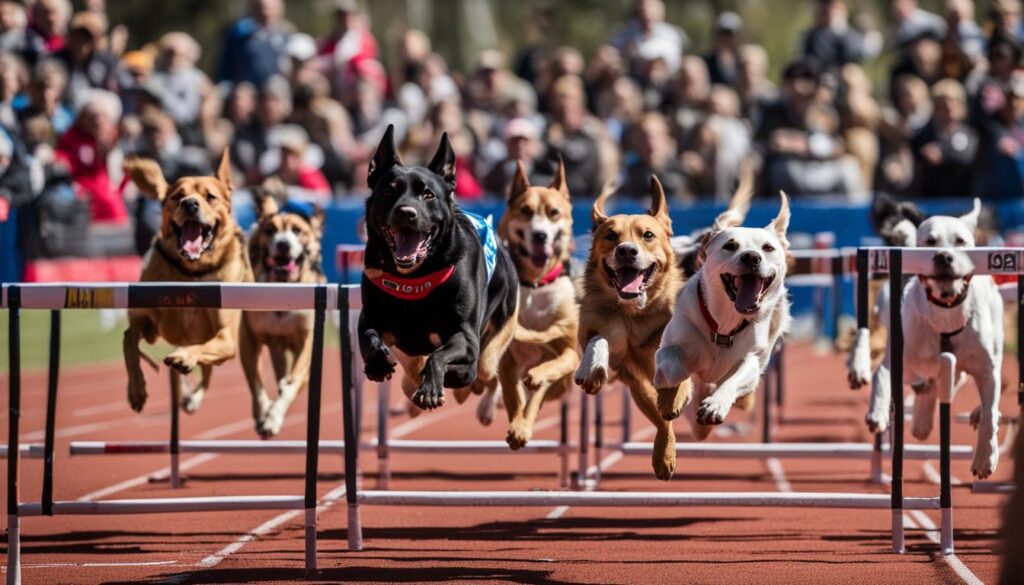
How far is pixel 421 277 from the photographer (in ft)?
26.1

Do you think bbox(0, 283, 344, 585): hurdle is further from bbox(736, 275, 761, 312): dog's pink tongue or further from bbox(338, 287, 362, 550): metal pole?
bbox(736, 275, 761, 312): dog's pink tongue

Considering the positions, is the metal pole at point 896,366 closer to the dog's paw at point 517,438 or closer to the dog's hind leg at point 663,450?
the dog's hind leg at point 663,450

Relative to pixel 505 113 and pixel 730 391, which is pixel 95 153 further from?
pixel 730 391

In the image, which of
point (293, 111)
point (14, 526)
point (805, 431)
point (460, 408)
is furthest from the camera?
point (293, 111)

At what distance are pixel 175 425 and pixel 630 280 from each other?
421 cm

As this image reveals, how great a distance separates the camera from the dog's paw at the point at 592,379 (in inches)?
304

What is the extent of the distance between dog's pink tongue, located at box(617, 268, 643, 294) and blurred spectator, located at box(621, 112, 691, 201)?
10136 millimetres

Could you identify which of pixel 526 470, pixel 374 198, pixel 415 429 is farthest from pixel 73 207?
pixel 374 198

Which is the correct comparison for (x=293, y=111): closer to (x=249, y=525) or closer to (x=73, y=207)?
(x=73, y=207)

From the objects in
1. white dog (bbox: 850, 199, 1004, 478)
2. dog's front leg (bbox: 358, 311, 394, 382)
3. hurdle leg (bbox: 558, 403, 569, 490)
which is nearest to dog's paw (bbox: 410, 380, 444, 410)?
dog's front leg (bbox: 358, 311, 394, 382)

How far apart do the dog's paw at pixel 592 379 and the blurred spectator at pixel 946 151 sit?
1237cm

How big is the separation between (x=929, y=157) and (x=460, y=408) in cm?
655

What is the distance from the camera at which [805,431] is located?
47.7ft

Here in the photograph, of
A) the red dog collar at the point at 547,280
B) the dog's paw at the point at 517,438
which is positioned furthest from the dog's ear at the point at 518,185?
the dog's paw at the point at 517,438
